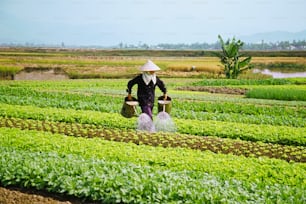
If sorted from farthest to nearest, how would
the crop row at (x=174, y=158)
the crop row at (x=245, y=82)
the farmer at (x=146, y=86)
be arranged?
the crop row at (x=245, y=82) < the farmer at (x=146, y=86) < the crop row at (x=174, y=158)

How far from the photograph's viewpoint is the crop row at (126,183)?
598cm

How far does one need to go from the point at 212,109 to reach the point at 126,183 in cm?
1031

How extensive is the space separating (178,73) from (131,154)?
28.4m

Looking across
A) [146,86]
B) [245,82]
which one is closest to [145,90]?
[146,86]

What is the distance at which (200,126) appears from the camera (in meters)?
12.0

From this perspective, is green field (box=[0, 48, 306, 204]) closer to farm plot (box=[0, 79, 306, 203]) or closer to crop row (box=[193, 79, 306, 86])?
farm plot (box=[0, 79, 306, 203])

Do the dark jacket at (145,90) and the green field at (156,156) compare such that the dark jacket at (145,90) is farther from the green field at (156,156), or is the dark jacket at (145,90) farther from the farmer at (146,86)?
the green field at (156,156)

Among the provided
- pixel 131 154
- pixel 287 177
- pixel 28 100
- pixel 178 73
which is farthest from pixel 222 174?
→ pixel 178 73

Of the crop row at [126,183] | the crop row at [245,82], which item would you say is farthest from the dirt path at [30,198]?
the crop row at [245,82]

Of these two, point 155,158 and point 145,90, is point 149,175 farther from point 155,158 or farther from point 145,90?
point 145,90

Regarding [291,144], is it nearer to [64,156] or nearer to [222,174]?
[222,174]

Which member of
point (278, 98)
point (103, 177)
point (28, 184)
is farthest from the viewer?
point (278, 98)

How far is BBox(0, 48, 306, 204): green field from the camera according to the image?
623 centimetres

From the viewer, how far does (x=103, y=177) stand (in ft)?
21.5
